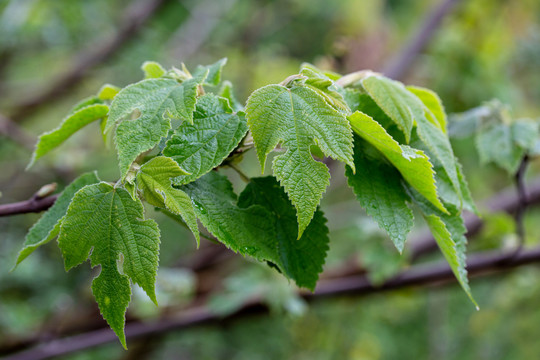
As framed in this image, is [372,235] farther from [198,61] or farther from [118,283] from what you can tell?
[198,61]

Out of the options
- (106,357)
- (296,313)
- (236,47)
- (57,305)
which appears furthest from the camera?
(236,47)

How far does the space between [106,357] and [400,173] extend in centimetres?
326

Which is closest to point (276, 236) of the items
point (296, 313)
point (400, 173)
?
point (400, 173)

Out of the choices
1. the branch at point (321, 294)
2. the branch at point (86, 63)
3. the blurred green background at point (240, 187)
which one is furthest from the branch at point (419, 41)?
the branch at point (86, 63)

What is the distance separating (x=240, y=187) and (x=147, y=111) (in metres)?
2.87

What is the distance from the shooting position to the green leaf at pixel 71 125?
0.89m

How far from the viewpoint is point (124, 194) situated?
0.75 metres

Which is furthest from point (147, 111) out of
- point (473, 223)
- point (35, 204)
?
point (473, 223)

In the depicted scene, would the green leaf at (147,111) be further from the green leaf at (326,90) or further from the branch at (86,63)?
the branch at (86,63)

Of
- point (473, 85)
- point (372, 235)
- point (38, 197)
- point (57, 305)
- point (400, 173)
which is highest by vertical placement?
point (400, 173)

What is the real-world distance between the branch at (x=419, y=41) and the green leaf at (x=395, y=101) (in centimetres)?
254

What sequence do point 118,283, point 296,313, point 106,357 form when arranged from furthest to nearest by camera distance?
point 106,357 < point 296,313 < point 118,283

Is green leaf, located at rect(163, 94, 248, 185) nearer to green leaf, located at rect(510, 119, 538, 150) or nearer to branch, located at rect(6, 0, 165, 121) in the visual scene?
green leaf, located at rect(510, 119, 538, 150)

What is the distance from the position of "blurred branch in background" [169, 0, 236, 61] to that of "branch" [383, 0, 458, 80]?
1.63 m
